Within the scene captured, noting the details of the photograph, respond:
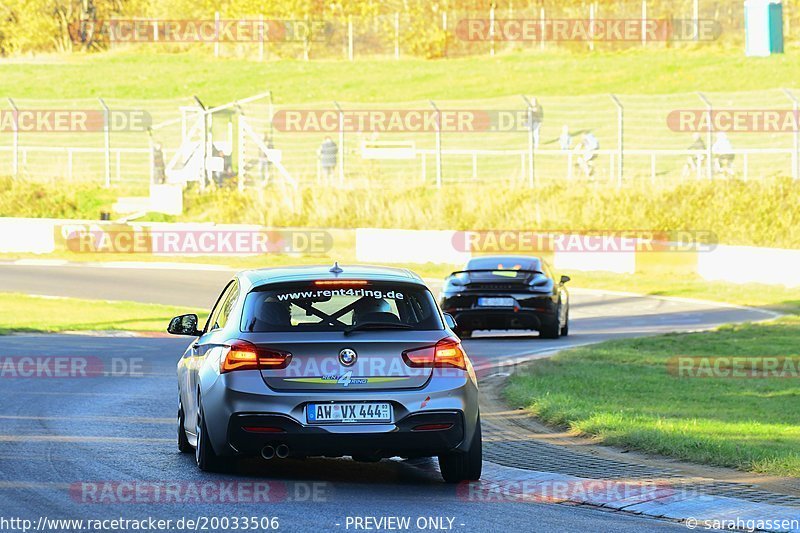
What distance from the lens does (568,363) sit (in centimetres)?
1875

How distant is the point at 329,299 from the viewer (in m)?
10.2

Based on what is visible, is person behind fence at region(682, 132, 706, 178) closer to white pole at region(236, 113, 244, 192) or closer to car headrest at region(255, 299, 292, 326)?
white pole at region(236, 113, 244, 192)

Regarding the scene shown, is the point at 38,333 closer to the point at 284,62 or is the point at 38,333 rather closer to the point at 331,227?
the point at 331,227

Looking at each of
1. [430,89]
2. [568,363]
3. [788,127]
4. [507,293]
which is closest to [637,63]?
[430,89]

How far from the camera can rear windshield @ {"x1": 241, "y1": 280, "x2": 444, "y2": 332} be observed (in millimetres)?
9961

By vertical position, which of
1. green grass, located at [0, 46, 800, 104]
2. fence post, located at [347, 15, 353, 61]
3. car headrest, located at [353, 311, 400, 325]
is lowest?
car headrest, located at [353, 311, 400, 325]

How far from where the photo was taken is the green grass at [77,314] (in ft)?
81.9

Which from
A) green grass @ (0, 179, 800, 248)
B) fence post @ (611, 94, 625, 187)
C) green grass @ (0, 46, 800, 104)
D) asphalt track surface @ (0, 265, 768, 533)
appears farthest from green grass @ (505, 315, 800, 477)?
green grass @ (0, 46, 800, 104)

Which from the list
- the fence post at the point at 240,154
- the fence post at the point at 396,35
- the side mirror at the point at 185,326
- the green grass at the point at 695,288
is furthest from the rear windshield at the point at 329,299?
the fence post at the point at 396,35

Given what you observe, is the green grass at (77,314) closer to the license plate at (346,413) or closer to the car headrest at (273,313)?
the car headrest at (273,313)

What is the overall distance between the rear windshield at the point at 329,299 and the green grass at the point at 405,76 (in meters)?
51.9

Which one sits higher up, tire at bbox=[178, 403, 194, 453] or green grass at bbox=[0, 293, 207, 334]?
tire at bbox=[178, 403, 194, 453]

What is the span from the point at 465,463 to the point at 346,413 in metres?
0.94

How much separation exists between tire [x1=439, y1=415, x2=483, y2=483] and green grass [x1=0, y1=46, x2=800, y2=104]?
5218 cm
